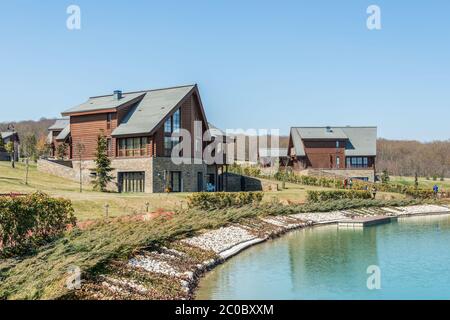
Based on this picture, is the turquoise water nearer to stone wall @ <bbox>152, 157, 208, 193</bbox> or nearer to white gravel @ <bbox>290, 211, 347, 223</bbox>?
white gravel @ <bbox>290, 211, 347, 223</bbox>

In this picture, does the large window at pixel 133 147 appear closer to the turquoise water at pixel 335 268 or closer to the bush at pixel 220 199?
the bush at pixel 220 199

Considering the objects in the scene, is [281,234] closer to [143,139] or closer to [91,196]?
[91,196]

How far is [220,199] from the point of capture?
3400 cm

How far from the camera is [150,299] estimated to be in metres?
13.1

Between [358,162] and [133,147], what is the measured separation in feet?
130

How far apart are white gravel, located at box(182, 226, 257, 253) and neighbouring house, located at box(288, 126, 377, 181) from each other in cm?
4540

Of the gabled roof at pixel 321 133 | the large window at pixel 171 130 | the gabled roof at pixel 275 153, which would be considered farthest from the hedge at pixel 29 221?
the gabled roof at pixel 275 153

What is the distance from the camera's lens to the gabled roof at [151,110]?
1670 inches

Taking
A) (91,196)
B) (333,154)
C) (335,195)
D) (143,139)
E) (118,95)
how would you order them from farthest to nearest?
(333,154), (118,95), (335,195), (143,139), (91,196)

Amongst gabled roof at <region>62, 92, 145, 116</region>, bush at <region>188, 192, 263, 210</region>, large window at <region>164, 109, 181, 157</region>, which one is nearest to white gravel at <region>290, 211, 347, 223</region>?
bush at <region>188, 192, 263, 210</region>

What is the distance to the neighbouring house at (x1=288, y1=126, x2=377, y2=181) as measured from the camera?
71375 mm

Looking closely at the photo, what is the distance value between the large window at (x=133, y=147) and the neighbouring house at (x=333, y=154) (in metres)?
32.8
